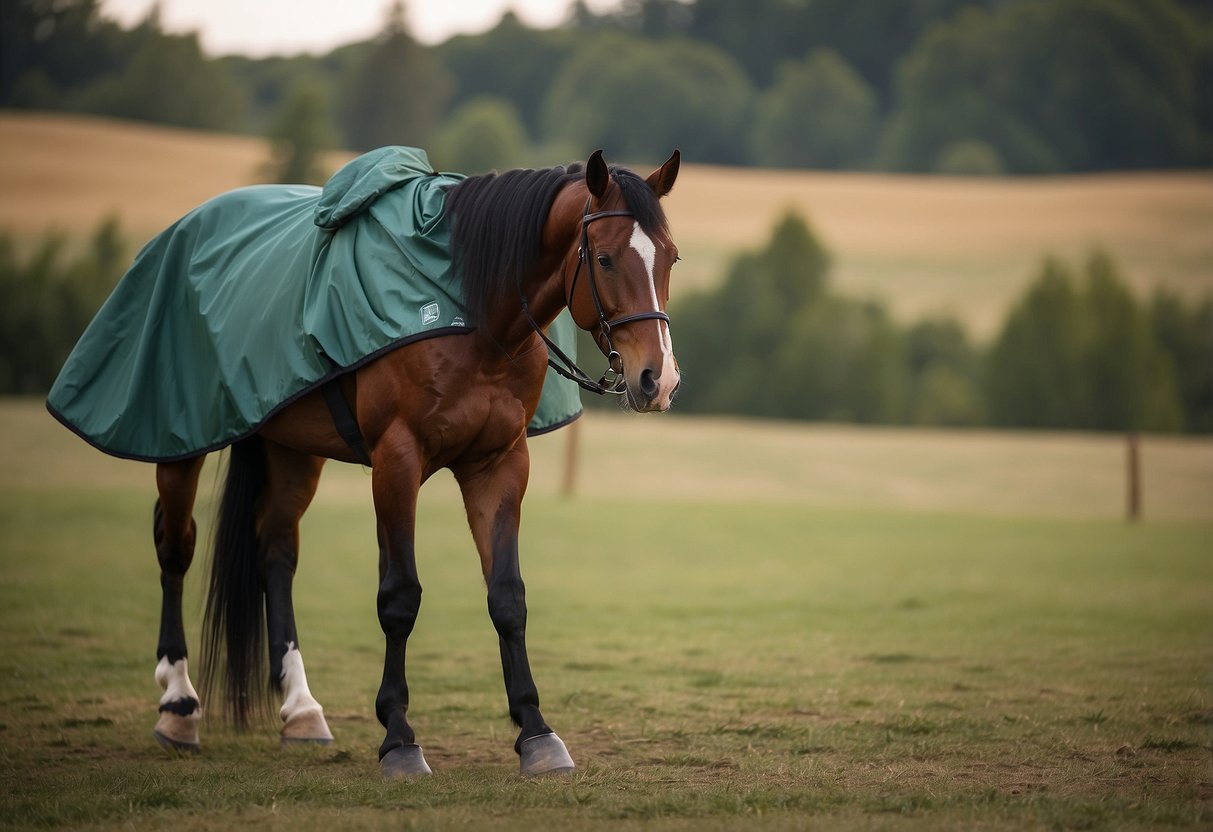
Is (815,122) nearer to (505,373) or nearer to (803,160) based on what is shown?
(803,160)

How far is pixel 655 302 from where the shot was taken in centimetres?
473

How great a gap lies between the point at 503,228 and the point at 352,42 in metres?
118

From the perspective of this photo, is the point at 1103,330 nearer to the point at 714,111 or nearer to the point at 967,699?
the point at 967,699

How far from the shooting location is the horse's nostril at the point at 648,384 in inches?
181

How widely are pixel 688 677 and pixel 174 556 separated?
10.0 feet

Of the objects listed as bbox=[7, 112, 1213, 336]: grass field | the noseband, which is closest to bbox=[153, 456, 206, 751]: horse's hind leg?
the noseband

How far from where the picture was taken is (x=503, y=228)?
17.1 ft

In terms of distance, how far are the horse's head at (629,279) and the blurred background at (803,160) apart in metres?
34.0

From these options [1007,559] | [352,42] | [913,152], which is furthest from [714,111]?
[1007,559]

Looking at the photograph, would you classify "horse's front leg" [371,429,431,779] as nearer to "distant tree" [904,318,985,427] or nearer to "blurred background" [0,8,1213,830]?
"blurred background" [0,8,1213,830]

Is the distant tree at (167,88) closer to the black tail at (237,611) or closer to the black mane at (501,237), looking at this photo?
the black tail at (237,611)

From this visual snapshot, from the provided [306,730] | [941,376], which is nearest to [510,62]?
[941,376]

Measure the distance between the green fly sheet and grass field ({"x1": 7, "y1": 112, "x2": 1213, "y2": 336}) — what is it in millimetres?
48178

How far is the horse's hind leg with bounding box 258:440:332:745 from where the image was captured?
5.96 meters
